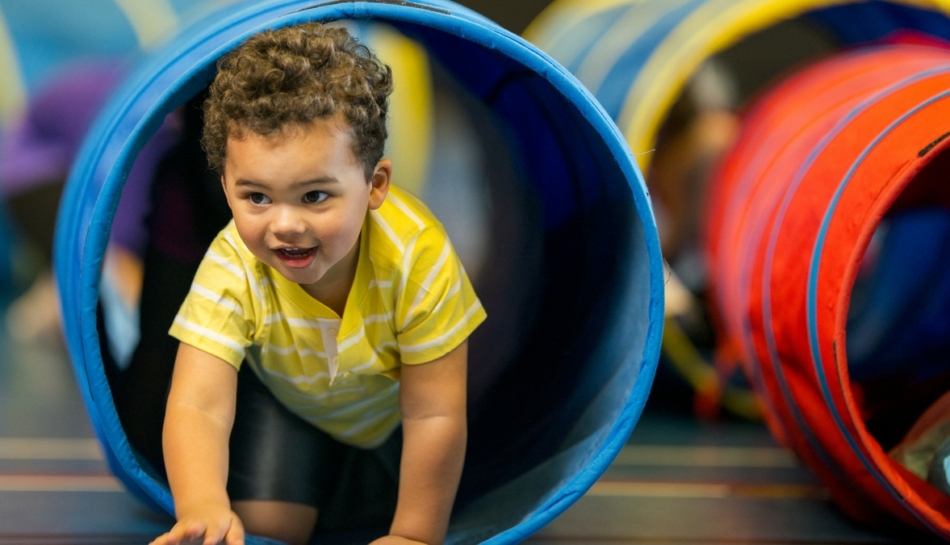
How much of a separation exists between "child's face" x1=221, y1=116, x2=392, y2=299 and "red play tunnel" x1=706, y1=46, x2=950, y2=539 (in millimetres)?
615

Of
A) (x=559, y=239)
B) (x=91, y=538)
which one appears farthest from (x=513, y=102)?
(x=91, y=538)

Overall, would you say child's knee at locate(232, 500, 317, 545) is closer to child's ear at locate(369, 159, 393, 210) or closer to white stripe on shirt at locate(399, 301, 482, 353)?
white stripe on shirt at locate(399, 301, 482, 353)

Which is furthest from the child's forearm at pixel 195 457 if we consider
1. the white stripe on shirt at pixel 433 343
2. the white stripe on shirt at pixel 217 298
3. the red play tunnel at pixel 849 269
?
the red play tunnel at pixel 849 269

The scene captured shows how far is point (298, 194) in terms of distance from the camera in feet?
3.40

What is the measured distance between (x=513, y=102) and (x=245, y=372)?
0.58 meters

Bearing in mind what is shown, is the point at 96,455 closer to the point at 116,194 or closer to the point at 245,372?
the point at 245,372

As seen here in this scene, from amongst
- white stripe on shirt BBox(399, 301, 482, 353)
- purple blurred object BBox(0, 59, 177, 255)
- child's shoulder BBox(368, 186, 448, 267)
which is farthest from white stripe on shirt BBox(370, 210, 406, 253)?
purple blurred object BBox(0, 59, 177, 255)

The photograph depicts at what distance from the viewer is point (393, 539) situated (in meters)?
1.16

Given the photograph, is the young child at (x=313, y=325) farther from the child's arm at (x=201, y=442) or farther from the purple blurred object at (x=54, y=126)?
the purple blurred object at (x=54, y=126)

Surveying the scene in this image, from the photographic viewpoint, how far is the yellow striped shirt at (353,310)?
46.2 inches

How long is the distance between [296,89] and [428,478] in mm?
468

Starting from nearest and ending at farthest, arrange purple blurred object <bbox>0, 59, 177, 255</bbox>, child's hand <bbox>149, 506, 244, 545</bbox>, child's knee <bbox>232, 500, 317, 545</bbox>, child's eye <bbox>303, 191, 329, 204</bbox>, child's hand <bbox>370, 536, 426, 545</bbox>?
child's hand <bbox>149, 506, 244, 545</bbox> → child's eye <bbox>303, 191, 329, 204</bbox> → child's hand <bbox>370, 536, 426, 545</bbox> → child's knee <bbox>232, 500, 317, 545</bbox> → purple blurred object <bbox>0, 59, 177, 255</bbox>

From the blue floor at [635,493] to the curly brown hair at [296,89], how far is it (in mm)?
574

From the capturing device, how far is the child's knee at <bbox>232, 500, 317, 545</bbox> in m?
1.30
